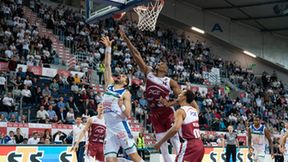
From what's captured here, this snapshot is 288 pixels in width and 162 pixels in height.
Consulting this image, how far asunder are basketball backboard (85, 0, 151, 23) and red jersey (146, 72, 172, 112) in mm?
1955

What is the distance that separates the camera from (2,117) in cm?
1858

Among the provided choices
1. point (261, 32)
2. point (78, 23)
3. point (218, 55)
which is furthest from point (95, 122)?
point (261, 32)

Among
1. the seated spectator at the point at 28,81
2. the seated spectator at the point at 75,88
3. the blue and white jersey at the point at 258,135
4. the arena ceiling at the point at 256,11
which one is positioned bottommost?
→ the blue and white jersey at the point at 258,135

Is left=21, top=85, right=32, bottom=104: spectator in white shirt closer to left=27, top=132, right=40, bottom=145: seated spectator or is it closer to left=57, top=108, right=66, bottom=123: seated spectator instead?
left=57, top=108, right=66, bottom=123: seated spectator

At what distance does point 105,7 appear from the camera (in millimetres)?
11258

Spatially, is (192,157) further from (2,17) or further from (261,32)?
(261,32)

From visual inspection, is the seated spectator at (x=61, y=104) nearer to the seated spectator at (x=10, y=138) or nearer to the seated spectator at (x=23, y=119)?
the seated spectator at (x=23, y=119)

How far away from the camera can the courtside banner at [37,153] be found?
1314 centimetres

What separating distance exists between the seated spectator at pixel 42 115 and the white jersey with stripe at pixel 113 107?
36.7ft

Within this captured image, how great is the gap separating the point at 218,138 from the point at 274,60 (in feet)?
73.2

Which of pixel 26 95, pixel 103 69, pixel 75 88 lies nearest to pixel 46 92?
pixel 26 95

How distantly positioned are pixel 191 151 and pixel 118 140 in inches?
73.0

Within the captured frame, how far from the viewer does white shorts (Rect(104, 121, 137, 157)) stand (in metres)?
8.76

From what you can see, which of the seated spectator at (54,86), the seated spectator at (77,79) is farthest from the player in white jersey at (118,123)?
the seated spectator at (77,79)
